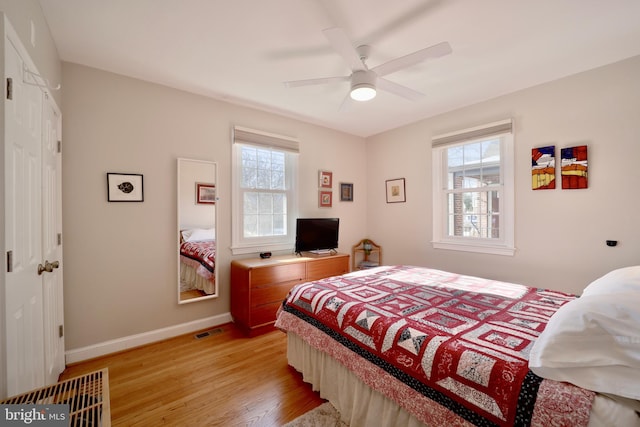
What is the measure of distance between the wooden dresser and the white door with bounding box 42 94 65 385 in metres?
1.44

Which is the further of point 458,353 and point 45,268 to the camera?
point 45,268

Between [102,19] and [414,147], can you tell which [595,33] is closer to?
[414,147]

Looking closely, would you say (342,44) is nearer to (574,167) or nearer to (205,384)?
(574,167)

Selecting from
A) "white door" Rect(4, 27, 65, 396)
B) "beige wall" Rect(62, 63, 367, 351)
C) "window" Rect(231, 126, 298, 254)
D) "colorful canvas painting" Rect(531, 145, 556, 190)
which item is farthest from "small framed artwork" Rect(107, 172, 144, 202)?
"colorful canvas painting" Rect(531, 145, 556, 190)

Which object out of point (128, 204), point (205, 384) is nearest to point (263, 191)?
point (128, 204)

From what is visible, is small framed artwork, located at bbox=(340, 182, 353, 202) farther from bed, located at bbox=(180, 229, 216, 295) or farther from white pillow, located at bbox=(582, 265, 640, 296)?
white pillow, located at bbox=(582, 265, 640, 296)

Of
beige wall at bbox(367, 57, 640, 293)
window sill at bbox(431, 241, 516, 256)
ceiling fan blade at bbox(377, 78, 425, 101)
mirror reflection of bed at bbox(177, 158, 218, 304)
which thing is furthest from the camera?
window sill at bbox(431, 241, 516, 256)

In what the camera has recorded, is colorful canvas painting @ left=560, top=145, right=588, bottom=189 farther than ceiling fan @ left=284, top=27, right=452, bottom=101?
Yes

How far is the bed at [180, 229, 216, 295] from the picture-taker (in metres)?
2.87

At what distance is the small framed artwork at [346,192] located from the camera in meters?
4.23

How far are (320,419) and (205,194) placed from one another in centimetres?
232

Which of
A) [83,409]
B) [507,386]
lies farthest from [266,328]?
[507,386]

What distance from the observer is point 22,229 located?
4.37 ft

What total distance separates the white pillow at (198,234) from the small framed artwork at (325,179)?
1.64 m
